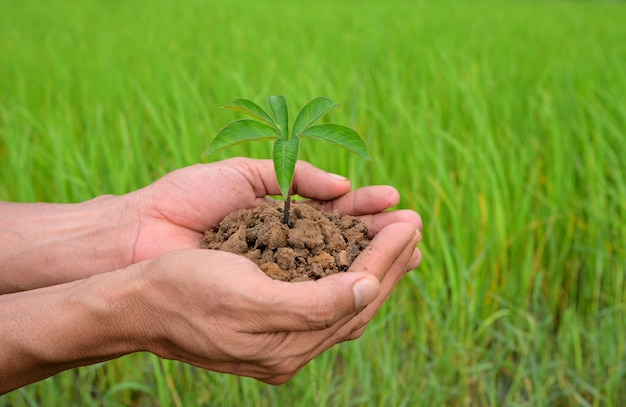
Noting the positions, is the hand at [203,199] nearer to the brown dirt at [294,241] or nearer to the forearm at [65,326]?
the brown dirt at [294,241]

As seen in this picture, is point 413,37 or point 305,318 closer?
point 305,318

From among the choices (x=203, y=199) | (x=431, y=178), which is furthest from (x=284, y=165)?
(x=431, y=178)

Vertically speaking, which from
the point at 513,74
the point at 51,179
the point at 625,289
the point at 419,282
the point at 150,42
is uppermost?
the point at 150,42

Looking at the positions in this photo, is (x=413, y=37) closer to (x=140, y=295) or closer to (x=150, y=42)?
(x=150, y=42)

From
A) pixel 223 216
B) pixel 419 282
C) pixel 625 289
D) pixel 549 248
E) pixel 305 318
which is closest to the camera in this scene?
pixel 305 318

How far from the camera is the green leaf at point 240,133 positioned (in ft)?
3.11

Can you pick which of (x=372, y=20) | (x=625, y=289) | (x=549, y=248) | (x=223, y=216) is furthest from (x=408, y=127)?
(x=372, y=20)

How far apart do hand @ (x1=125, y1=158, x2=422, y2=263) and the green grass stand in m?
0.31

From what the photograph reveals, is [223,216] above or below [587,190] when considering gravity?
above

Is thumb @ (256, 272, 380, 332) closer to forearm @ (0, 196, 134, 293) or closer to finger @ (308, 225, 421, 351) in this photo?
finger @ (308, 225, 421, 351)

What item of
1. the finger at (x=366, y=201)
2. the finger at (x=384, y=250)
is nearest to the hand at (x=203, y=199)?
the finger at (x=366, y=201)

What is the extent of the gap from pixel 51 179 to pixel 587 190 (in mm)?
1726

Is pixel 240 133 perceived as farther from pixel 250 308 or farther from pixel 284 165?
pixel 250 308

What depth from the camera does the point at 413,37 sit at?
11.6 ft
